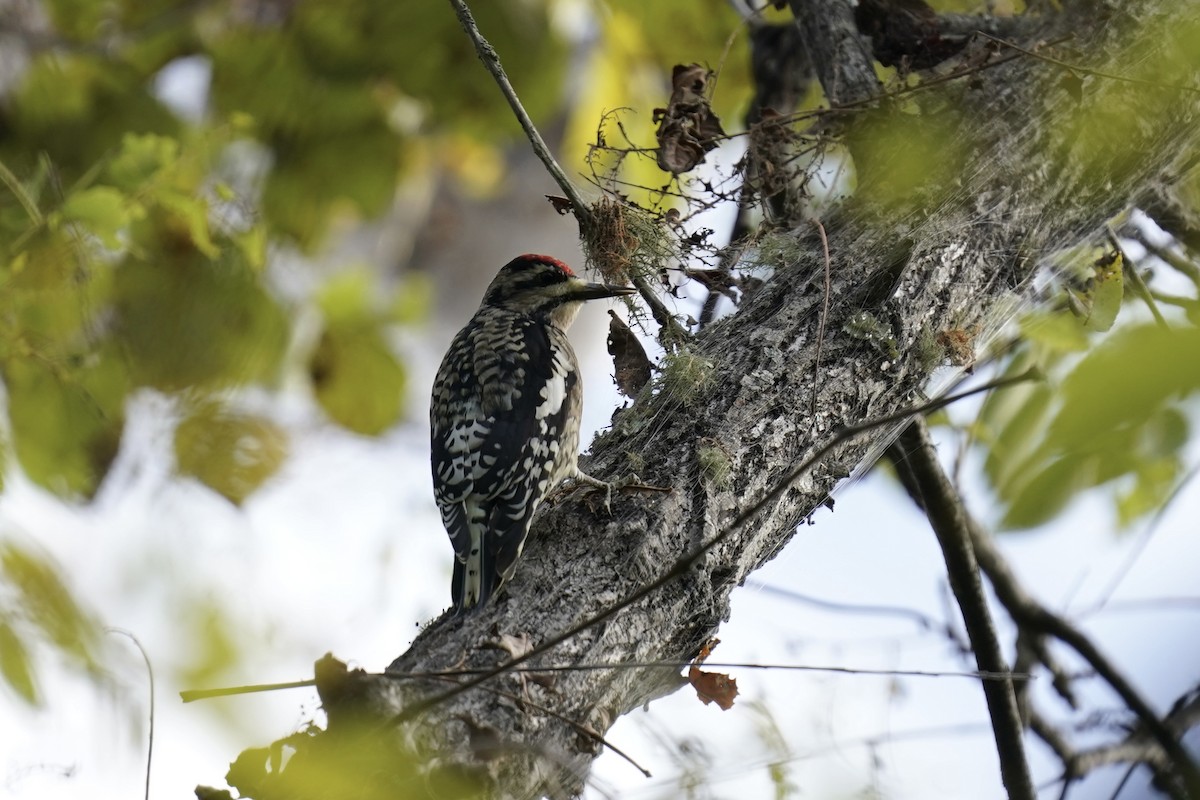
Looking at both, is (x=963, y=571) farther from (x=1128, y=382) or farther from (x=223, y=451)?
(x=1128, y=382)

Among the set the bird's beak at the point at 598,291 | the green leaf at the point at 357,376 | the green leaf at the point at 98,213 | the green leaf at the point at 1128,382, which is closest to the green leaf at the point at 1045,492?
the green leaf at the point at 1128,382

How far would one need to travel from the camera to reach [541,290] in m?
5.25

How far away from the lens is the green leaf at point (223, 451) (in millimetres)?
3363

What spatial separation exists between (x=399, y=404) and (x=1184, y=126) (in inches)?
115

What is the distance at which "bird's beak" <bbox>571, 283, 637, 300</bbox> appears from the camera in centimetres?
386

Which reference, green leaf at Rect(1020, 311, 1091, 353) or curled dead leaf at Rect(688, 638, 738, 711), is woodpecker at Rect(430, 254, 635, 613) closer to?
curled dead leaf at Rect(688, 638, 738, 711)

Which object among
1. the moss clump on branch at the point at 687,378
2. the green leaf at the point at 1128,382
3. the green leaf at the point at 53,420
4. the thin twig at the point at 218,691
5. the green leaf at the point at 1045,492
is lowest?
the green leaf at the point at 1128,382

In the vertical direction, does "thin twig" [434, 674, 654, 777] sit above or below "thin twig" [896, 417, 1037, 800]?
below

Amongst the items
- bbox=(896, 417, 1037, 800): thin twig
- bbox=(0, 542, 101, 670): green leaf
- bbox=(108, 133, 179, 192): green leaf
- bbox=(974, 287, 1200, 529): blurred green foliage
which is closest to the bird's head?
bbox=(896, 417, 1037, 800): thin twig

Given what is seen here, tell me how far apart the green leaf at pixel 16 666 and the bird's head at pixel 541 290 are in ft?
11.2

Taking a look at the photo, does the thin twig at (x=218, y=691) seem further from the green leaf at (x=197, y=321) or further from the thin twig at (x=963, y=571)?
the thin twig at (x=963, y=571)

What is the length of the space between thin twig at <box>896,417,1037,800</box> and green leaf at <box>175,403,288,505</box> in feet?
6.76

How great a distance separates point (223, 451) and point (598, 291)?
1.68 m

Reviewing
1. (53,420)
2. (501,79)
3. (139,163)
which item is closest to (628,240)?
(501,79)
